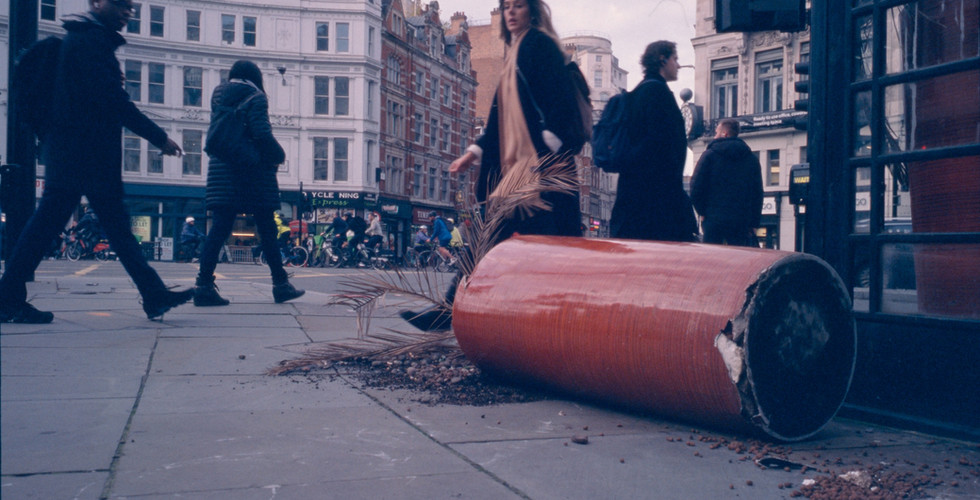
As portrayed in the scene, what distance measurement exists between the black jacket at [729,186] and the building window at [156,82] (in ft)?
124

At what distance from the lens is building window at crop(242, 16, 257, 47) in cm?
4125

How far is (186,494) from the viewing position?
1.82m

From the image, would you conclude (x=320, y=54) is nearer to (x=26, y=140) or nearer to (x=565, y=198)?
(x=26, y=140)

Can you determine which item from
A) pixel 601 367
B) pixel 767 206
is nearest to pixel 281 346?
pixel 601 367

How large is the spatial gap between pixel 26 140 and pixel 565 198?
558cm

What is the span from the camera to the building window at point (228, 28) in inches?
1612

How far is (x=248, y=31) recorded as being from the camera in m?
41.4

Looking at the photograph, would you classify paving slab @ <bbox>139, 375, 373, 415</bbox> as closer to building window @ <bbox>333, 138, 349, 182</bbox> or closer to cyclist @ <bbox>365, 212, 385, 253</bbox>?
cyclist @ <bbox>365, 212, 385, 253</bbox>

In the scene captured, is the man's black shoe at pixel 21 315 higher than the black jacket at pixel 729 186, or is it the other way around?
the black jacket at pixel 729 186

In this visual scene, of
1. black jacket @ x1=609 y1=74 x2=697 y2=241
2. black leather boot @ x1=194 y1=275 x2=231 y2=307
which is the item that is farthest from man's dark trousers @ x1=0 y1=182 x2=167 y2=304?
black jacket @ x1=609 y1=74 x2=697 y2=241

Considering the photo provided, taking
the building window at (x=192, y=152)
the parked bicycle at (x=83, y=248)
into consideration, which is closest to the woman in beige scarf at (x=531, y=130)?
the parked bicycle at (x=83, y=248)

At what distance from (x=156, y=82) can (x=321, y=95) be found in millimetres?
7767

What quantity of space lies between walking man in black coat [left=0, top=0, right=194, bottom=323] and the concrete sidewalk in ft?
3.30

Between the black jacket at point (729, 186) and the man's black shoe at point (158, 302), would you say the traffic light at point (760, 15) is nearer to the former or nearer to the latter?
the black jacket at point (729, 186)
